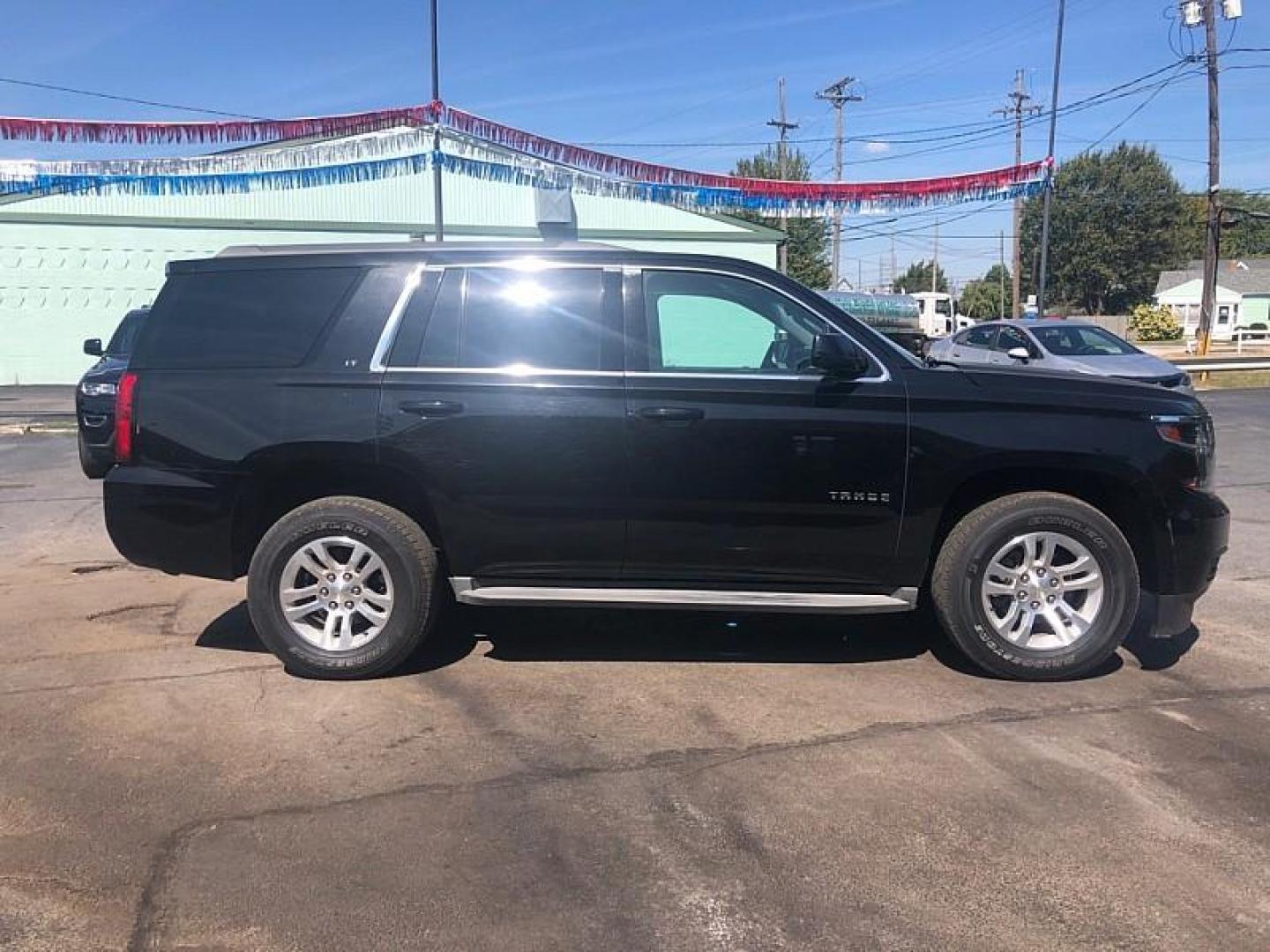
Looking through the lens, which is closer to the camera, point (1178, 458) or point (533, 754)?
point (533, 754)

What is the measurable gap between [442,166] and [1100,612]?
11.6 m

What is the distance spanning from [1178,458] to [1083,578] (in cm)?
67

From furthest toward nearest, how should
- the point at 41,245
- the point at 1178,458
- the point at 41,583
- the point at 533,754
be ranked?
1. the point at 41,245
2. the point at 41,583
3. the point at 1178,458
4. the point at 533,754

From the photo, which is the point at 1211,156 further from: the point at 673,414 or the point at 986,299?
the point at 986,299

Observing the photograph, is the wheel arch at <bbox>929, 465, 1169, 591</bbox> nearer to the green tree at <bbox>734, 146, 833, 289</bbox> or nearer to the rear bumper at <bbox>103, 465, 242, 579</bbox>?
the rear bumper at <bbox>103, 465, 242, 579</bbox>

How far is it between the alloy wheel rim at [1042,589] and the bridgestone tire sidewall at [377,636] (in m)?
2.58

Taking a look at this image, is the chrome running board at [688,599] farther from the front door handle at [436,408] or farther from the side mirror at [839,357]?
the side mirror at [839,357]

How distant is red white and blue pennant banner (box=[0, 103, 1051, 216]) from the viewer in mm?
13492

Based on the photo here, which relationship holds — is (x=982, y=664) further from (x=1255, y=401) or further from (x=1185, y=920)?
(x=1255, y=401)

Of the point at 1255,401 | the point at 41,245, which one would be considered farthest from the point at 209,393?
the point at 41,245

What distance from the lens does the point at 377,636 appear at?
4898 millimetres

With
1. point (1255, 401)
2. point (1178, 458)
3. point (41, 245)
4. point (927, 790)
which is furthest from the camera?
point (41, 245)

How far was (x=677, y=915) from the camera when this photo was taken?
3.00 meters

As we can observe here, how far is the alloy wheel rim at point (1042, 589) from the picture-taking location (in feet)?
15.7
